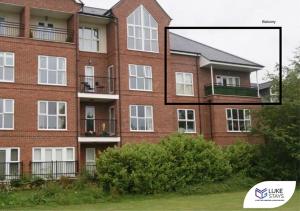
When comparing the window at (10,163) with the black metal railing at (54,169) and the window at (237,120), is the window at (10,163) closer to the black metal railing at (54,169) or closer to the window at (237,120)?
the black metal railing at (54,169)

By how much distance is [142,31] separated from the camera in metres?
32.7

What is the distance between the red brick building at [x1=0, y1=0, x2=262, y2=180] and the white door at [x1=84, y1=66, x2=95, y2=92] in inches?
2.8

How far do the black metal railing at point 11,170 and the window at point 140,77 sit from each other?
352 inches

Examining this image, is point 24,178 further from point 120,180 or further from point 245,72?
point 245,72

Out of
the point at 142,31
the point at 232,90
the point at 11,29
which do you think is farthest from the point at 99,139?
the point at 232,90

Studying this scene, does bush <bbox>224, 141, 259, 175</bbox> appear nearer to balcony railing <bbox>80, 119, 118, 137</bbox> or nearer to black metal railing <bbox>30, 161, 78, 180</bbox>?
balcony railing <bbox>80, 119, 118, 137</bbox>

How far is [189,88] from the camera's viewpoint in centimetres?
3569

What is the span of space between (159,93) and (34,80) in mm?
8668

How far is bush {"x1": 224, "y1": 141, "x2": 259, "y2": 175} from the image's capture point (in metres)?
29.0

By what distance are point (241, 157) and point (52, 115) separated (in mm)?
11786

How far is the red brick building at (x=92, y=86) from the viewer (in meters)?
27.8

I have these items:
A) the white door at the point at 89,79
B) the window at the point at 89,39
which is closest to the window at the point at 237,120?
the white door at the point at 89,79

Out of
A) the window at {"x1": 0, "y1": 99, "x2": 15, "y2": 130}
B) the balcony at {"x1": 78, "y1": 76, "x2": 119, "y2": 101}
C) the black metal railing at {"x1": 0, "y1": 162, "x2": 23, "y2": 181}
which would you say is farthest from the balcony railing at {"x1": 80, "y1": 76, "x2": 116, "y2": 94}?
the black metal railing at {"x1": 0, "y1": 162, "x2": 23, "y2": 181}

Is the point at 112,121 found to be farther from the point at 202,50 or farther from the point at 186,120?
the point at 202,50
